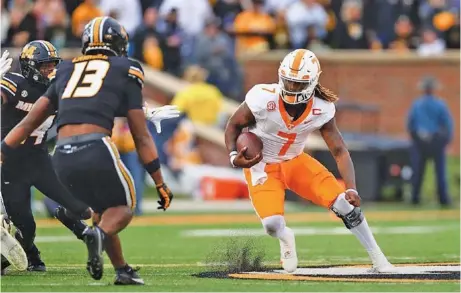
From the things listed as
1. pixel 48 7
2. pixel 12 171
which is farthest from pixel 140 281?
pixel 48 7

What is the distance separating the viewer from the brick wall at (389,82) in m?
23.2

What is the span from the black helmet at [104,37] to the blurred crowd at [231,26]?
11286 millimetres

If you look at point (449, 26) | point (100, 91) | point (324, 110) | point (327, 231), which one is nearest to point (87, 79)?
point (100, 91)

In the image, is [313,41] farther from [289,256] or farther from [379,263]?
[289,256]

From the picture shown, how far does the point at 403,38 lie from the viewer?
2370 centimetres

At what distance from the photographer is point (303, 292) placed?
8.26 meters

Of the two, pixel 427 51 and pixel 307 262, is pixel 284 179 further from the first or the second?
pixel 427 51

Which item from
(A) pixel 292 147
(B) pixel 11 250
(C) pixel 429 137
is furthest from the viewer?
(C) pixel 429 137

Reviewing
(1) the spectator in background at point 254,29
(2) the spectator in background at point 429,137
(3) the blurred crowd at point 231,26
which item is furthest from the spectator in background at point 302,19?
(2) the spectator in background at point 429,137

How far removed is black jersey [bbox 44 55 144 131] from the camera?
329 inches

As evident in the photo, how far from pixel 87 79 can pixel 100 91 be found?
0.14 metres

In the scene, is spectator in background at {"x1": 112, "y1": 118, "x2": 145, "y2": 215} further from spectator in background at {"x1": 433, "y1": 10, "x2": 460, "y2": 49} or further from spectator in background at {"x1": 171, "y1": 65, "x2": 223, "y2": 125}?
spectator in background at {"x1": 433, "y1": 10, "x2": 460, "y2": 49}

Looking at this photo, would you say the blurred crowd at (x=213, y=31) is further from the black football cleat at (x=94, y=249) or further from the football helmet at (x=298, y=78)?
the black football cleat at (x=94, y=249)

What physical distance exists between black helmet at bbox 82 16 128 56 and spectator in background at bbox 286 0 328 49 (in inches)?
527
